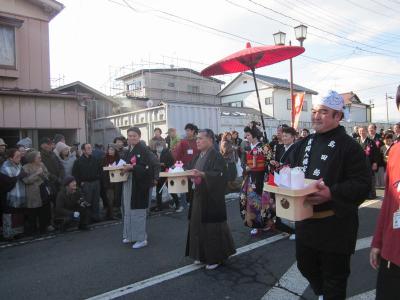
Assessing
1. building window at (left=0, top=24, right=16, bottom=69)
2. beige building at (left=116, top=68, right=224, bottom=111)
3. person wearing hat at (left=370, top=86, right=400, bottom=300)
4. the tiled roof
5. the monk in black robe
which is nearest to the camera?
person wearing hat at (left=370, top=86, right=400, bottom=300)

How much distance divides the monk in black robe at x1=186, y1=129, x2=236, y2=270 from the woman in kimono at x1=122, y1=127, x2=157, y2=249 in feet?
4.17

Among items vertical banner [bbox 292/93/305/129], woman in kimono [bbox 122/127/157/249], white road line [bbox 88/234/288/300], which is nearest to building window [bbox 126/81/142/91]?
vertical banner [bbox 292/93/305/129]

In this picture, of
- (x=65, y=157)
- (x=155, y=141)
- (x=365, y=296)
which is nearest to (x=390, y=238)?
(x=365, y=296)

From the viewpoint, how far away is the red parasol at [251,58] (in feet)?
16.4

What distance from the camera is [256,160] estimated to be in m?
6.29

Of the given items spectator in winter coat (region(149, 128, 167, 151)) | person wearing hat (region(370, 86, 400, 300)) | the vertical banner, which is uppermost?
the vertical banner

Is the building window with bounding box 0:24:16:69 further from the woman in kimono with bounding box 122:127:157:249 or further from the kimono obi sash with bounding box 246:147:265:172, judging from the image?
the kimono obi sash with bounding box 246:147:265:172

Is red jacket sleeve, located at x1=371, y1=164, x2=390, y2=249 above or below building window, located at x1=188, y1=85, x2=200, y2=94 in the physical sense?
below

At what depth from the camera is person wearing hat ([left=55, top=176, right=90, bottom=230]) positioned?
720 centimetres

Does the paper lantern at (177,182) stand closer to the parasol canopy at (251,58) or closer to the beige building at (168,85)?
the parasol canopy at (251,58)

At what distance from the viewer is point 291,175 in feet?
8.63

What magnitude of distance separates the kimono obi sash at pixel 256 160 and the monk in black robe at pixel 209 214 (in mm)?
1484

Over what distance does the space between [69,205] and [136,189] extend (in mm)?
2176

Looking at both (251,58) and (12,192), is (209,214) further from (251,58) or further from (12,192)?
(12,192)
